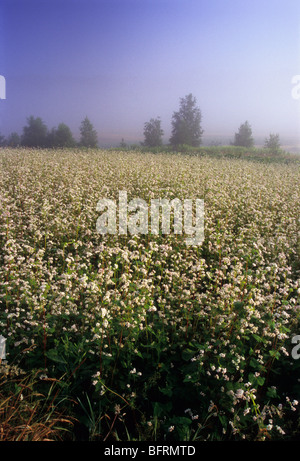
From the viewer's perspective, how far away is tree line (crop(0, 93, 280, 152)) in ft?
186

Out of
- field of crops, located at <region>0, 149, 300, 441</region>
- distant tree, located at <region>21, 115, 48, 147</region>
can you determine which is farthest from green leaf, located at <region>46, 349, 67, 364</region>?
distant tree, located at <region>21, 115, 48, 147</region>

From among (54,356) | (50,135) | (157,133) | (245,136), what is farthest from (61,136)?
(54,356)

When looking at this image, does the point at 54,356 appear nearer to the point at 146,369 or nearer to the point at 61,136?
the point at 146,369

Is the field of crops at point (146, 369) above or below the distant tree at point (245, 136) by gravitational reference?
below

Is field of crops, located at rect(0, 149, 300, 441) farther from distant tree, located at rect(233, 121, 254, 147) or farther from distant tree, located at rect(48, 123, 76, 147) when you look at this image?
distant tree, located at rect(233, 121, 254, 147)

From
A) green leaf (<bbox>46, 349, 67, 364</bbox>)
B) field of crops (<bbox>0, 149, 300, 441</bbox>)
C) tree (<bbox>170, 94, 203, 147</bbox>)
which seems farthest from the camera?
tree (<bbox>170, 94, 203, 147</bbox>)

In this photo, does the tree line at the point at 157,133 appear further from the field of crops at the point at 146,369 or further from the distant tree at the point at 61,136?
the field of crops at the point at 146,369

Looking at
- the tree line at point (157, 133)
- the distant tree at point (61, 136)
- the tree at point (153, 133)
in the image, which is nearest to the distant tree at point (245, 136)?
the tree line at point (157, 133)

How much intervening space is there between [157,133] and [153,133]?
2.67 feet

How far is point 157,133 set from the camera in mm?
61281

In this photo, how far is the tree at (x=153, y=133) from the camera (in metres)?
60.8

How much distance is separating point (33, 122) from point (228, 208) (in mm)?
72836
